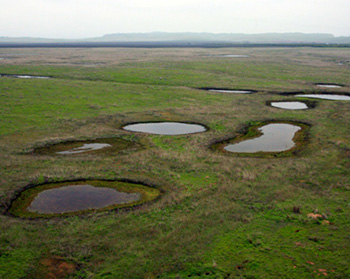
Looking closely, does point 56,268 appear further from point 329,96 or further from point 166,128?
point 329,96

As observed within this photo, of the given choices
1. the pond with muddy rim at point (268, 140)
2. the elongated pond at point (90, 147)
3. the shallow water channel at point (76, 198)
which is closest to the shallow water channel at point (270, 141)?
the pond with muddy rim at point (268, 140)

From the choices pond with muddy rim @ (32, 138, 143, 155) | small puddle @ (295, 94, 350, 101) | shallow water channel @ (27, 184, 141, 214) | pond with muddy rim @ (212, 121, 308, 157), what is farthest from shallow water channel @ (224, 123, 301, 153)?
small puddle @ (295, 94, 350, 101)

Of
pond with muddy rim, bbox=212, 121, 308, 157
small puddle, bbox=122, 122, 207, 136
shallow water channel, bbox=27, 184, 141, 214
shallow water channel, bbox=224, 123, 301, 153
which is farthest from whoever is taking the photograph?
small puddle, bbox=122, 122, 207, 136

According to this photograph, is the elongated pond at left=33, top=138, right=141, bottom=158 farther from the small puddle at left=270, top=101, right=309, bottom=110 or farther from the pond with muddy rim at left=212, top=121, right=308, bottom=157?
the small puddle at left=270, top=101, right=309, bottom=110

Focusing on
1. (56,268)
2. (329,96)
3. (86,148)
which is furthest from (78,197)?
(329,96)

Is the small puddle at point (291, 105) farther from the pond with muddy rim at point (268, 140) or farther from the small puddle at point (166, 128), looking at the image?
the small puddle at point (166, 128)

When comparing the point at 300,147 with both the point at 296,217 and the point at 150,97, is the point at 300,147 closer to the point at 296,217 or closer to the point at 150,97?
the point at 296,217

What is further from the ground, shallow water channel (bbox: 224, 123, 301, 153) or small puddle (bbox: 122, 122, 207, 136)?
small puddle (bbox: 122, 122, 207, 136)
